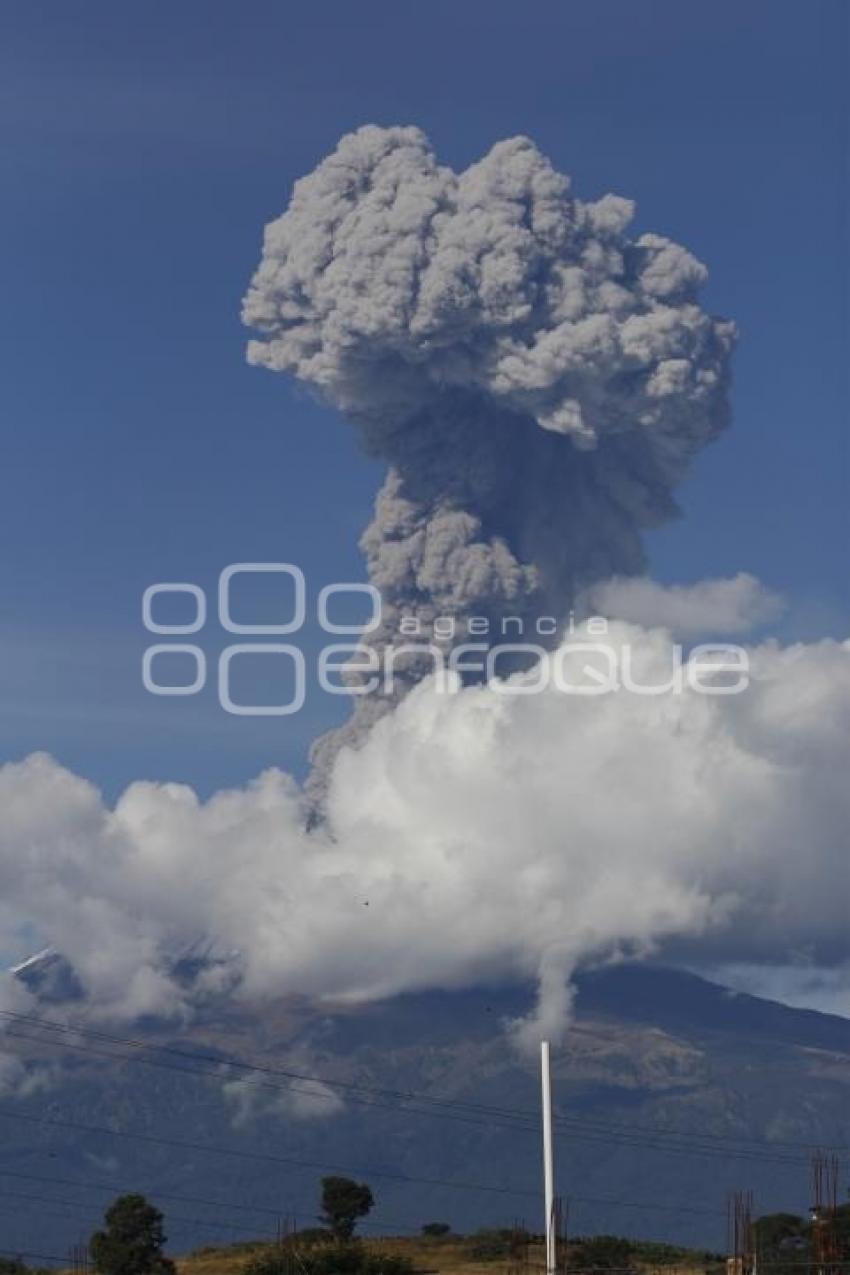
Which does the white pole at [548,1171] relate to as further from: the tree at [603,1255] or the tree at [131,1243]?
the tree at [131,1243]

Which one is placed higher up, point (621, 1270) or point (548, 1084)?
point (548, 1084)

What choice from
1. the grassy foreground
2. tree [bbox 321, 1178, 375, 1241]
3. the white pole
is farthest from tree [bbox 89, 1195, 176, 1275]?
the white pole

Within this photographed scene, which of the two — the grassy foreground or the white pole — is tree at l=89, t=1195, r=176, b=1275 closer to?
the grassy foreground

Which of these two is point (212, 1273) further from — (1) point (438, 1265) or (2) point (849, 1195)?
(2) point (849, 1195)

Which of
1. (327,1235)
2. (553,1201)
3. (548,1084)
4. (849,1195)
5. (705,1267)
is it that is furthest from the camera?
(849,1195)

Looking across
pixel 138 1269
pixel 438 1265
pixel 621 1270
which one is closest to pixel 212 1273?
pixel 138 1269

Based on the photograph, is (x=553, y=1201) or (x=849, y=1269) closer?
(x=553, y=1201)

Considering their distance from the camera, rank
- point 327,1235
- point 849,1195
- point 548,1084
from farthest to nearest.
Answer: point 849,1195
point 327,1235
point 548,1084
